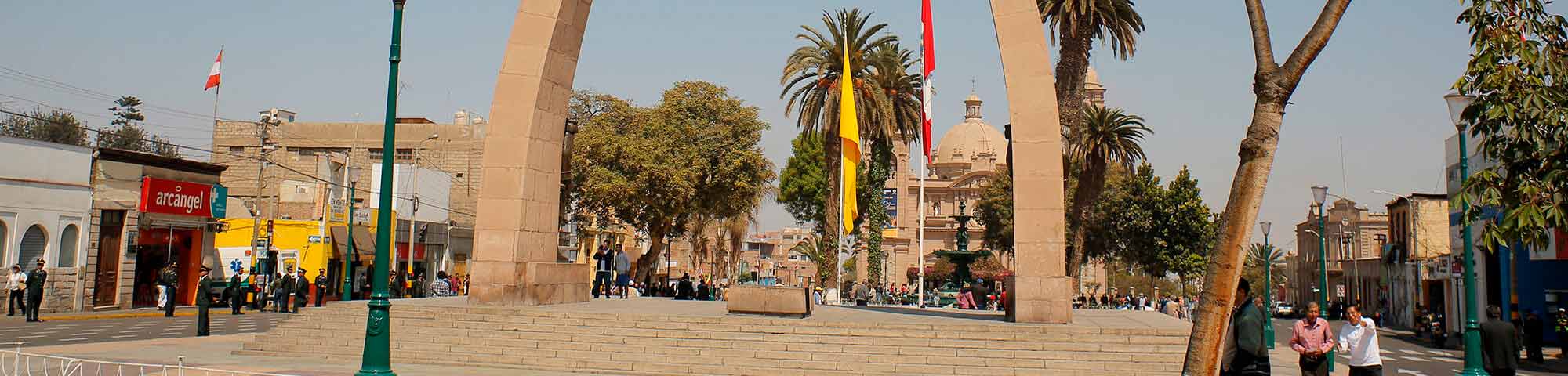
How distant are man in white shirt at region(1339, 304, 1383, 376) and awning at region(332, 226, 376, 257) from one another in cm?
3901

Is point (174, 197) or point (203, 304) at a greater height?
point (174, 197)

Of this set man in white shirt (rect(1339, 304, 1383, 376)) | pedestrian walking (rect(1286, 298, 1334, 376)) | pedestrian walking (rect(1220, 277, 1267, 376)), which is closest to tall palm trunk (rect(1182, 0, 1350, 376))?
pedestrian walking (rect(1220, 277, 1267, 376))

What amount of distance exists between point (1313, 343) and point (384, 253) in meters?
9.64

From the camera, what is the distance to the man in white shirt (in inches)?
444

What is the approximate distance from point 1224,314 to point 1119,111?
37724 millimetres

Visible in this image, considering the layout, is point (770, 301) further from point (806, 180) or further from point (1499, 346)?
point (806, 180)

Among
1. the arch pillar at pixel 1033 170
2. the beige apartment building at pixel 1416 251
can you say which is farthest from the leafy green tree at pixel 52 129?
the beige apartment building at pixel 1416 251

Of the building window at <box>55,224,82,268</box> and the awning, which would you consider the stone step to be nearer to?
the building window at <box>55,224,82,268</box>

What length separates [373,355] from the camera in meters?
11.5

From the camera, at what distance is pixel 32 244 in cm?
3159

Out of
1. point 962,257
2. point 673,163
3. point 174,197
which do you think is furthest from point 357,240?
point 962,257

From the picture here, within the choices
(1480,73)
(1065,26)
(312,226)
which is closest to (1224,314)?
(1480,73)

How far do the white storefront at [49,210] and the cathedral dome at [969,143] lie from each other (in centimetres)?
10493

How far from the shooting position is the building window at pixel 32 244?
103 ft
